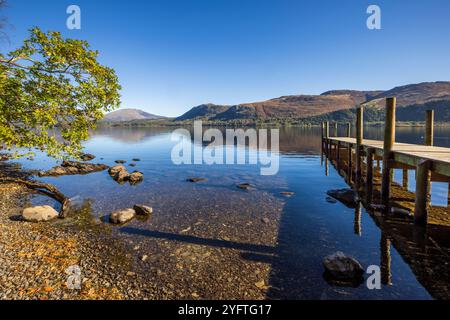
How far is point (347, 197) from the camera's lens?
703 inches

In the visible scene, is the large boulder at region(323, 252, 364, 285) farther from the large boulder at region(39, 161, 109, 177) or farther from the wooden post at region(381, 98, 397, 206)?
the large boulder at region(39, 161, 109, 177)

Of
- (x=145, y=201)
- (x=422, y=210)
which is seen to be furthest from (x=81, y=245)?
(x=422, y=210)

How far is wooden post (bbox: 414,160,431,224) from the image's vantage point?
37.9 feet

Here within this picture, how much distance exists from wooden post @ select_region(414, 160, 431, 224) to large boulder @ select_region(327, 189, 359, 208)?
14.4 feet

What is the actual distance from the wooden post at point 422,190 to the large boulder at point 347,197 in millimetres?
4376

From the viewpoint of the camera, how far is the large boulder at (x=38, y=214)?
13.2m

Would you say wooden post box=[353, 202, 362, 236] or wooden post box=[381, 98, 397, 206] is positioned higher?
wooden post box=[381, 98, 397, 206]

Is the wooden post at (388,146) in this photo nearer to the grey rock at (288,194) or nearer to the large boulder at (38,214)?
the grey rock at (288,194)

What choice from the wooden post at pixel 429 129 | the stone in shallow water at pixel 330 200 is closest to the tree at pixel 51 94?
the stone in shallow water at pixel 330 200

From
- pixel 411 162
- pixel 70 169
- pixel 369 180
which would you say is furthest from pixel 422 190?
pixel 70 169

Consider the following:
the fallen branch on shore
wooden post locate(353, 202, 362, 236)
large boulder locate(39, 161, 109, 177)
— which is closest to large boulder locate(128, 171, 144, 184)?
the fallen branch on shore

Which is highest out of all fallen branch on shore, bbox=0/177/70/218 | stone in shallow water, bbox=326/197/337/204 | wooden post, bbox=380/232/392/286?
fallen branch on shore, bbox=0/177/70/218

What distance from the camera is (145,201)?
59.2 ft
